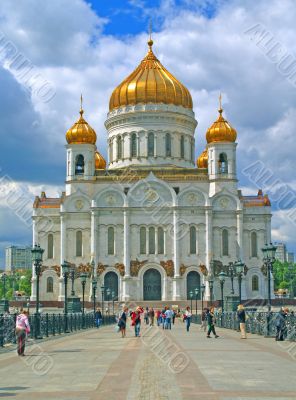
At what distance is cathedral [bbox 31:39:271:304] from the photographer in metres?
70.6

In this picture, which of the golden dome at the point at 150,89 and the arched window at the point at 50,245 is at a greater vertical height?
the golden dome at the point at 150,89

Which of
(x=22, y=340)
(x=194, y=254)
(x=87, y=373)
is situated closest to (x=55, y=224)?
(x=194, y=254)

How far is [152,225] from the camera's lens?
71.8m

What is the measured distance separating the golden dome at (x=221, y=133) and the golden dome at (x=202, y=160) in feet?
23.9

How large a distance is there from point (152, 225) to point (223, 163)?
10668 mm

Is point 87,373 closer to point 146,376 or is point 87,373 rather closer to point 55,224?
point 146,376

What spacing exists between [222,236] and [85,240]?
14673 mm

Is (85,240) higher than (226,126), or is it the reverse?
(226,126)

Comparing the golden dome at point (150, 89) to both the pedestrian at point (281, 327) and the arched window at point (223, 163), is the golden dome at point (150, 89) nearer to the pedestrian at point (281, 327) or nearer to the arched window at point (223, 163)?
the arched window at point (223, 163)

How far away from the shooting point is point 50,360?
17.5 metres

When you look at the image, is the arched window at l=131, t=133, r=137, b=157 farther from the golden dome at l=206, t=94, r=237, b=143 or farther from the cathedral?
the golden dome at l=206, t=94, r=237, b=143

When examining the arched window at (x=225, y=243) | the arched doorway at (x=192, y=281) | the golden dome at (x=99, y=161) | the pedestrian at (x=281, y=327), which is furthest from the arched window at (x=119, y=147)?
the pedestrian at (x=281, y=327)

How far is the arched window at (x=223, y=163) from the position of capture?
Answer: 73750mm

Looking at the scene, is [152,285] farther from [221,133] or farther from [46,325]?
[46,325]
